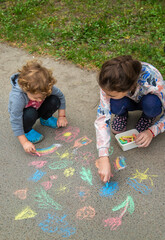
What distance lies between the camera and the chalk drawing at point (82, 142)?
7.86 ft

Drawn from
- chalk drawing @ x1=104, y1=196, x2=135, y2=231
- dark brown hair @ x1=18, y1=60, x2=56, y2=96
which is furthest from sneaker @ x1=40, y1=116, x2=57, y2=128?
chalk drawing @ x1=104, y1=196, x2=135, y2=231

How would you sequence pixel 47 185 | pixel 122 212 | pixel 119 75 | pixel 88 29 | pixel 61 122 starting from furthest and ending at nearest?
pixel 88 29, pixel 61 122, pixel 47 185, pixel 122 212, pixel 119 75

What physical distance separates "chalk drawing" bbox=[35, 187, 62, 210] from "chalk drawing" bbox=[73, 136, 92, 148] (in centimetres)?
58

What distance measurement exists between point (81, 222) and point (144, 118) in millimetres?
1160

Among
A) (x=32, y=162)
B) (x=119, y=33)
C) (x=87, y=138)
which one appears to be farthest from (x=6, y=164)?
(x=119, y=33)

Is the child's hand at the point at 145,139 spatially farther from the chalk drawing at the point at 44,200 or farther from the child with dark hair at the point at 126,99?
the chalk drawing at the point at 44,200

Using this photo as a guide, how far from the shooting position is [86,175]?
6.97 feet

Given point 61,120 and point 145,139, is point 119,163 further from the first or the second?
point 61,120

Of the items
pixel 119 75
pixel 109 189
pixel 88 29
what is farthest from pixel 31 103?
pixel 88 29

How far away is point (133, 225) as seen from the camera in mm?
1757

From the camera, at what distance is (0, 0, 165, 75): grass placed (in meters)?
3.49

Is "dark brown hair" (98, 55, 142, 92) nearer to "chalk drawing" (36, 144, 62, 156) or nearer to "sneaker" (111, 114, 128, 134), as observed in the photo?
"sneaker" (111, 114, 128, 134)

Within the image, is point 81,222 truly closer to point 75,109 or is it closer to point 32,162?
point 32,162

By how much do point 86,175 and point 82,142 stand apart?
404 millimetres
